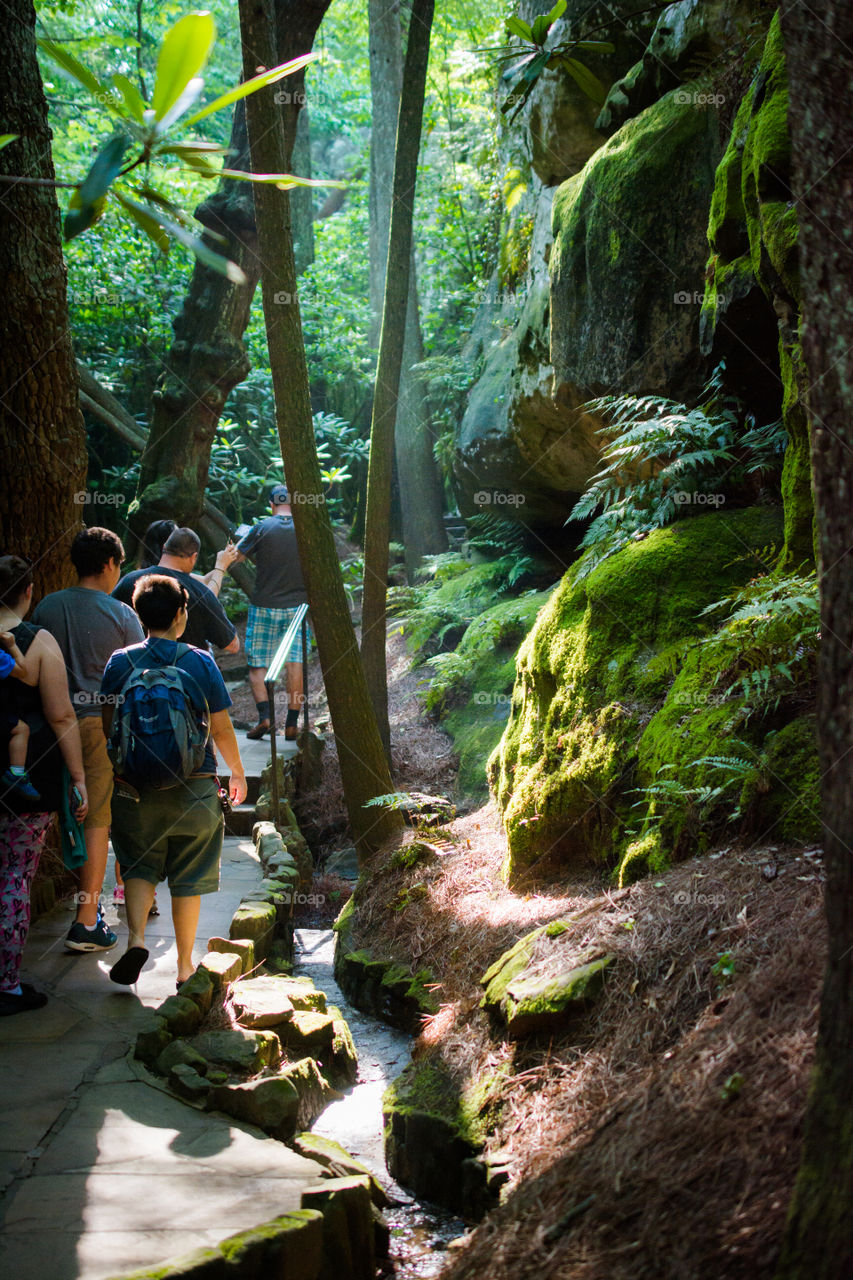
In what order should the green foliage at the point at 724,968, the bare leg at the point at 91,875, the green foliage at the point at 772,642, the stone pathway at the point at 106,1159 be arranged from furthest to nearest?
the bare leg at the point at 91,875
the green foliage at the point at 772,642
the green foliage at the point at 724,968
the stone pathway at the point at 106,1159

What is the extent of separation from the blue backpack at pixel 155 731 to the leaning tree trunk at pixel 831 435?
10.1 feet

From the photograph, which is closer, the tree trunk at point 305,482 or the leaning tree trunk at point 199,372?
the tree trunk at point 305,482

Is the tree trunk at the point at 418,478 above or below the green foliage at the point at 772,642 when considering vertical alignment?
above

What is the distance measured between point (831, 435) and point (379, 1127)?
3.98 m

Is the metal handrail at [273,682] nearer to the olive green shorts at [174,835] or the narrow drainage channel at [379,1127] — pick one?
the narrow drainage channel at [379,1127]

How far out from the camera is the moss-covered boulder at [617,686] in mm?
5289

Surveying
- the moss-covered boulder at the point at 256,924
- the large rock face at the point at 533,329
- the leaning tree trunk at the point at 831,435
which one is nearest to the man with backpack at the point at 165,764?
the moss-covered boulder at the point at 256,924

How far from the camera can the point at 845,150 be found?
256 cm

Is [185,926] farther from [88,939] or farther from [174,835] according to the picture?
[88,939]

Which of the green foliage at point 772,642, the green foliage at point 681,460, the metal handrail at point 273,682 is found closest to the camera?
the green foliage at point 772,642

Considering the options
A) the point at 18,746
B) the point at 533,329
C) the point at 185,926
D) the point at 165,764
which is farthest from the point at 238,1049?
the point at 533,329

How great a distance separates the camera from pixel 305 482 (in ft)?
23.9

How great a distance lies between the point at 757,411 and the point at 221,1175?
5708mm

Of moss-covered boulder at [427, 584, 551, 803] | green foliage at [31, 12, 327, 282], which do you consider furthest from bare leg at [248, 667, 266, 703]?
green foliage at [31, 12, 327, 282]
